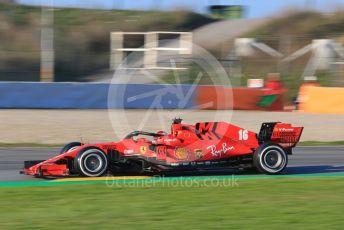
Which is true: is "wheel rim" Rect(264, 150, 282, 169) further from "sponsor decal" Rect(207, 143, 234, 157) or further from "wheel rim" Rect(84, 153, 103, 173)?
"wheel rim" Rect(84, 153, 103, 173)

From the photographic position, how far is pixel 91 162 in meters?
9.64

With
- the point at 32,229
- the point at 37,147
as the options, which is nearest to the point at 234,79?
the point at 37,147

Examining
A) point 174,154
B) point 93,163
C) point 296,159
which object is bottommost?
point 296,159

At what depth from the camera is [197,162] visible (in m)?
9.95

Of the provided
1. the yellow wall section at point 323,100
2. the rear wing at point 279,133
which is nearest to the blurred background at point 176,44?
the yellow wall section at point 323,100

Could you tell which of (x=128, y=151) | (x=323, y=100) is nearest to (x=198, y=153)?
(x=128, y=151)

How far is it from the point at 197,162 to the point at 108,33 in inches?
1443

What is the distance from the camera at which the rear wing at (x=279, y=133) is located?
415 inches

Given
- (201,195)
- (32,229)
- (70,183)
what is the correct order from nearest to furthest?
(32,229) < (201,195) < (70,183)

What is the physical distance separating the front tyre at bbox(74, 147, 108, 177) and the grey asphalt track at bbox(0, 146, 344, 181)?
847 millimetres

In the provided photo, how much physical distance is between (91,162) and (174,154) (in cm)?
121

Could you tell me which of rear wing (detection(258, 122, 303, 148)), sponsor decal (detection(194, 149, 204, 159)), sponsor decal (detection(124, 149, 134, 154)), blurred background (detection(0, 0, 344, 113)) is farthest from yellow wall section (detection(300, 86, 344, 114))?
sponsor decal (detection(124, 149, 134, 154))

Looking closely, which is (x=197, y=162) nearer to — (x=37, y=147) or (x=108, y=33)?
(x=37, y=147)

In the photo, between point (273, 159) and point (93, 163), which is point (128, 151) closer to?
point (93, 163)
